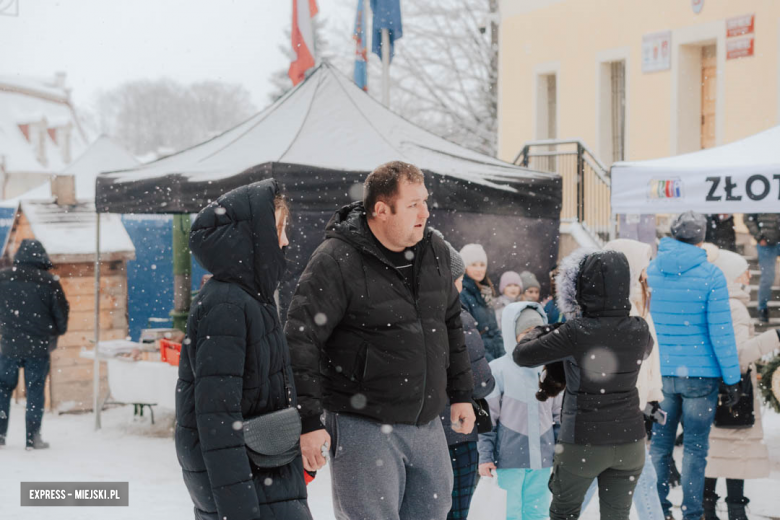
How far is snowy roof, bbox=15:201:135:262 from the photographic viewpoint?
10.0m

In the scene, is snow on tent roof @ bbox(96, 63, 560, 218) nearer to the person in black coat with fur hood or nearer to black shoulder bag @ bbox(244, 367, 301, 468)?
the person in black coat with fur hood

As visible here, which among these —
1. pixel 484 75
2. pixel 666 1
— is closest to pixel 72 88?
pixel 484 75

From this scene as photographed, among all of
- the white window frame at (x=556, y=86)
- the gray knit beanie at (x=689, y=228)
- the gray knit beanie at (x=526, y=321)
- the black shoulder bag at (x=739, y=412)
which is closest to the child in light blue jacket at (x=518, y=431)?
the gray knit beanie at (x=526, y=321)

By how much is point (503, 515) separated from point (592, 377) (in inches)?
33.1

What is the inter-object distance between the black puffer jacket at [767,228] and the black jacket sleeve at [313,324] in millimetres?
9005

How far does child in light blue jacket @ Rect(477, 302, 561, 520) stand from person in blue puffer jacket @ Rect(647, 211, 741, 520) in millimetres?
1274

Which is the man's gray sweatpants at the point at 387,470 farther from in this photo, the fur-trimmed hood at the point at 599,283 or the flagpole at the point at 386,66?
the flagpole at the point at 386,66

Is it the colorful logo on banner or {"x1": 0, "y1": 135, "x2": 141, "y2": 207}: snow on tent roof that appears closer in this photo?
the colorful logo on banner

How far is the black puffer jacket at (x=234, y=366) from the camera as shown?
9.05ft

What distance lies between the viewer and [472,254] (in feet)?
20.5

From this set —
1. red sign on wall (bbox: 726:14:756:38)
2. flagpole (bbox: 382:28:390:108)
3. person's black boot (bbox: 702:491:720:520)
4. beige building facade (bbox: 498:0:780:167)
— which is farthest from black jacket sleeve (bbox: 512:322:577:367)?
red sign on wall (bbox: 726:14:756:38)

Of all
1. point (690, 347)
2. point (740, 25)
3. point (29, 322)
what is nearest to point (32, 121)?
point (740, 25)

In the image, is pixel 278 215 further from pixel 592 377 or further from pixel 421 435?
pixel 592 377

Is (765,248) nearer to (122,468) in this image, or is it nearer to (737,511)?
(737,511)
